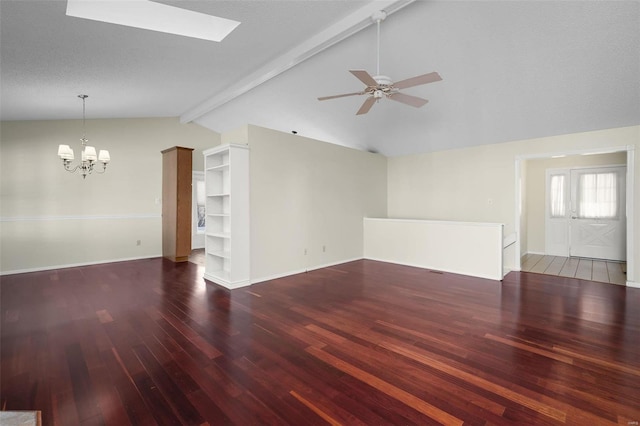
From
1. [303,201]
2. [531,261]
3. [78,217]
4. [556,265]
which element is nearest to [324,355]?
[303,201]

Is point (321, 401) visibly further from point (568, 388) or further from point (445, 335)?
point (568, 388)

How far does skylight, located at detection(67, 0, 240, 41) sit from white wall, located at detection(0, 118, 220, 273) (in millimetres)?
4198

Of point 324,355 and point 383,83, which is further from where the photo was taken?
point 383,83

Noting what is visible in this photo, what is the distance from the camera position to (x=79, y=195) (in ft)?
19.7

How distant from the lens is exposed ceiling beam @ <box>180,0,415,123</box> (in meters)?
3.07

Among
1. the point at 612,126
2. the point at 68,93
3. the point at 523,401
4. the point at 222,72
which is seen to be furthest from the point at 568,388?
the point at 68,93

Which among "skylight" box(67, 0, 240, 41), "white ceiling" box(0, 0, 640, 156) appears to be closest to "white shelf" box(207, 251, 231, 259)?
"white ceiling" box(0, 0, 640, 156)

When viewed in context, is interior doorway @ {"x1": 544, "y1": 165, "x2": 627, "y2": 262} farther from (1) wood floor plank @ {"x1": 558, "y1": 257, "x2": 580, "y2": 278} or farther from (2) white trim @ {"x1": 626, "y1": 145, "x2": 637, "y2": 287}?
(2) white trim @ {"x1": 626, "y1": 145, "x2": 637, "y2": 287}

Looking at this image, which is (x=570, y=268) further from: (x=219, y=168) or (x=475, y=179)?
(x=219, y=168)

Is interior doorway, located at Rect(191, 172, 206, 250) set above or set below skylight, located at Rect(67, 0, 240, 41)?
below

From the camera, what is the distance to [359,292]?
4160 millimetres

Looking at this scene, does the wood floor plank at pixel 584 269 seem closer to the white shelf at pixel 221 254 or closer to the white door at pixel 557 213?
the white door at pixel 557 213

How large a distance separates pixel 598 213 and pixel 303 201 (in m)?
6.32

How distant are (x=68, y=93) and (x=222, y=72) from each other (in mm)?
2280
